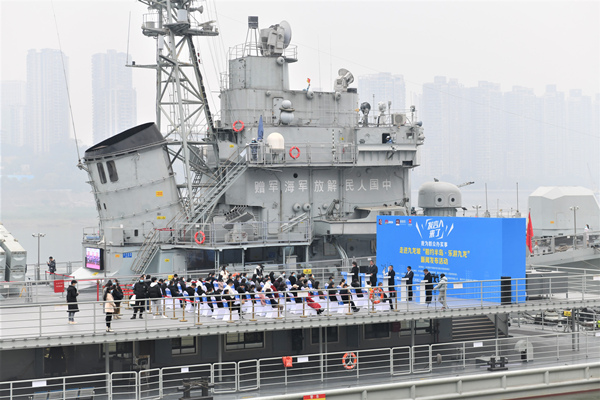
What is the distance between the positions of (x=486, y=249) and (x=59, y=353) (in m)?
13.0

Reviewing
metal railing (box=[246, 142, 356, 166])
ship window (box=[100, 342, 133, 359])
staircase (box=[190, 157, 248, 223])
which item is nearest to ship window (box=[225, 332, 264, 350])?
ship window (box=[100, 342, 133, 359])

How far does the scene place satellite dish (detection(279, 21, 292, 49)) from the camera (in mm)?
35094

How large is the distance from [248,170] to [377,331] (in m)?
10.5

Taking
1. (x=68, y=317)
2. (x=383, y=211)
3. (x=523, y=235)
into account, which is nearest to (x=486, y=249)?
(x=523, y=235)

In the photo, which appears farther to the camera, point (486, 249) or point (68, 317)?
point (486, 249)

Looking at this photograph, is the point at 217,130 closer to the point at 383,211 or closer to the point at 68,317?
the point at 383,211

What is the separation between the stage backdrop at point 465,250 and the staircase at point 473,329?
2.16m

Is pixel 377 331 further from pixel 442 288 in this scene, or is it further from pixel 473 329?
pixel 473 329

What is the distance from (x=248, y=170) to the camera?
32594mm

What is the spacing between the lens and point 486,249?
2367cm

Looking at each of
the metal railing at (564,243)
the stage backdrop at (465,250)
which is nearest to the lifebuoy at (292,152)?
the stage backdrop at (465,250)

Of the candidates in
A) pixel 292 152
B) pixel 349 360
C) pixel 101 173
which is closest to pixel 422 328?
pixel 349 360

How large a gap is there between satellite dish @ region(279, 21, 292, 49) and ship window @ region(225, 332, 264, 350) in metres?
16.1

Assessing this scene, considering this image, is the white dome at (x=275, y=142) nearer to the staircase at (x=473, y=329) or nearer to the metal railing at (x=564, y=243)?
the staircase at (x=473, y=329)
